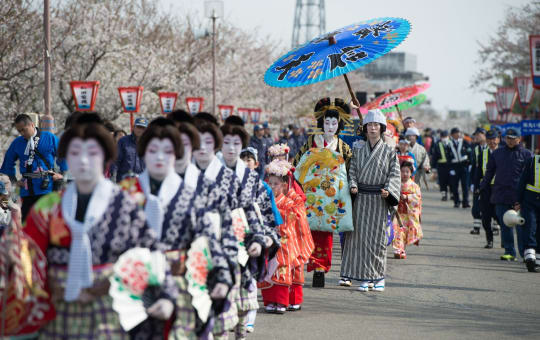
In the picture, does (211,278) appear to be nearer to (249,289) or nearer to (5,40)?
(249,289)

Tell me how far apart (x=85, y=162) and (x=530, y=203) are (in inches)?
328

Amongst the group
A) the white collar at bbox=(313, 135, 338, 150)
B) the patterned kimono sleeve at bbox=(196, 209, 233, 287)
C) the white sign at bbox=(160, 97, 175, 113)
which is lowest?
the patterned kimono sleeve at bbox=(196, 209, 233, 287)

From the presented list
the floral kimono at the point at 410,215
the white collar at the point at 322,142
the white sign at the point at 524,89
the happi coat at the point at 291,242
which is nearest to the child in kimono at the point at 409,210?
the floral kimono at the point at 410,215

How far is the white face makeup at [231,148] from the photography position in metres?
6.20

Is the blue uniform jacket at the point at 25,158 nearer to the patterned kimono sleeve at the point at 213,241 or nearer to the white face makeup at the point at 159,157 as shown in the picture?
the patterned kimono sleeve at the point at 213,241

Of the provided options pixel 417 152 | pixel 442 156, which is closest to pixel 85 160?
pixel 417 152

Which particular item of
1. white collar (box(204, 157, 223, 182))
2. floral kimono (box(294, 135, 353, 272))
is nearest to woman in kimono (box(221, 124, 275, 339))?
white collar (box(204, 157, 223, 182))

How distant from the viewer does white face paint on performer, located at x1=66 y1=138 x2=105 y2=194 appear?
3953mm

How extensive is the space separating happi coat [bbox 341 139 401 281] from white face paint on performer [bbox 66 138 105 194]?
5.52m

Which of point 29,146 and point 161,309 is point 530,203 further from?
point 161,309

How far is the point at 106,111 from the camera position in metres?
26.4

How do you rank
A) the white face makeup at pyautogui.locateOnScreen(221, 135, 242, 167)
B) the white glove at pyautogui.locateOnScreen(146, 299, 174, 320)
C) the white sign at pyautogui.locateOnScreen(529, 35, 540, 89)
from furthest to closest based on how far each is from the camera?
the white sign at pyautogui.locateOnScreen(529, 35, 540, 89) < the white face makeup at pyautogui.locateOnScreen(221, 135, 242, 167) < the white glove at pyautogui.locateOnScreen(146, 299, 174, 320)

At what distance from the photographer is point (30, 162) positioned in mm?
9625

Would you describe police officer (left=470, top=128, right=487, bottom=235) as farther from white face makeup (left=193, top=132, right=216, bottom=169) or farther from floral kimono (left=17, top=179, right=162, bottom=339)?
floral kimono (left=17, top=179, right=162, bottom=339)
